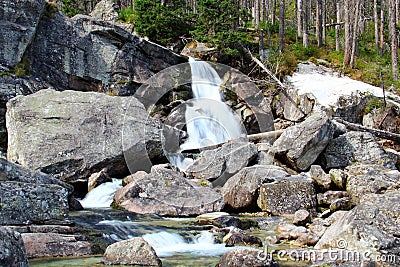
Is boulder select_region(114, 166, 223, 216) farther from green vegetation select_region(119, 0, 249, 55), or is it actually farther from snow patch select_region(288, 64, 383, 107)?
green vegetation select_region(119, 0, 249, 55)

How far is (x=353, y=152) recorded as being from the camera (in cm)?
1725

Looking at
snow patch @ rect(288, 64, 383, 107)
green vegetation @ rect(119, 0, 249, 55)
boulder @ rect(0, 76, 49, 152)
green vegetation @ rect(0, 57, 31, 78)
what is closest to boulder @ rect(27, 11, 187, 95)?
green vegetation @ rect(0, 57, 31, 78)

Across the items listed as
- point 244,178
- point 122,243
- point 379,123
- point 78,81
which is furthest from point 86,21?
point 122,243

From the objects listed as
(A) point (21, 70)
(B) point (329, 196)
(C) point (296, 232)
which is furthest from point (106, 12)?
(C) point (296, 232)

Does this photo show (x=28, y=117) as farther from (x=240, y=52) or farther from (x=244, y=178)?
(x=240, y=52)

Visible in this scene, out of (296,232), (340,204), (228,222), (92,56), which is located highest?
(92,56)

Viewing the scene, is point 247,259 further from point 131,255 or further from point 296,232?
point 296,232

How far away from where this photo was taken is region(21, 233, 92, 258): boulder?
6.95 m

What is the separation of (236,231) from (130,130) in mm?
7979

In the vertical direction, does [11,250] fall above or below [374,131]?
above

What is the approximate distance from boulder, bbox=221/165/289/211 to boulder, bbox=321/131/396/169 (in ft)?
15.9

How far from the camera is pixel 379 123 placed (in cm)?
2092

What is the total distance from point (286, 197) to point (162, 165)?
4.74 metres

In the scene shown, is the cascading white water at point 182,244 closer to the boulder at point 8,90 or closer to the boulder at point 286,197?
the boulder at point 286,197
